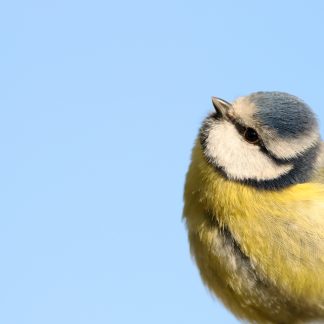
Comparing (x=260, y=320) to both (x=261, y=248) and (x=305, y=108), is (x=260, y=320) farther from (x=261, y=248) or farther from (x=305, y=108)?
(x=305, y=108)

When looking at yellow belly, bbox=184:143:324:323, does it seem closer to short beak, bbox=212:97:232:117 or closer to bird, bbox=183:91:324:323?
bird, bbox=183:91:324:323

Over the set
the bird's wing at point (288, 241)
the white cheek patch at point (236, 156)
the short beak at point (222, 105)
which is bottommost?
the bird's wing at point (288, 241)

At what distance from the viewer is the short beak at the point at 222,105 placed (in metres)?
3.54

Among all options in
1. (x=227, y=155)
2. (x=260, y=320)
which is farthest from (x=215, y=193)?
(x=260, y=320)

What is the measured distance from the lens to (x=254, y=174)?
350 cm

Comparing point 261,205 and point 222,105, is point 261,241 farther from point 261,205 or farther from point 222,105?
point 222,105

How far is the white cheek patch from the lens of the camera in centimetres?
347

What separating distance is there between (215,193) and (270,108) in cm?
50

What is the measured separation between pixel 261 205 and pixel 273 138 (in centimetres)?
33

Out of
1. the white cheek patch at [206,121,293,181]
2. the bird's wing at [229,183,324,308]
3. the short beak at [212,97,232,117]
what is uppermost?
the short beak at [212,97,232,117]

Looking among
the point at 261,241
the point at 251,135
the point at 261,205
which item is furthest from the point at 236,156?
the point at 261,241

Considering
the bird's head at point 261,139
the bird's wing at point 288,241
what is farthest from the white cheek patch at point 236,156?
the bird's wing at point 288,241

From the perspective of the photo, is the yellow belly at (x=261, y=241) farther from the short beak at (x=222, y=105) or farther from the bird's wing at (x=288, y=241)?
the short beak at (x=222, y=105)

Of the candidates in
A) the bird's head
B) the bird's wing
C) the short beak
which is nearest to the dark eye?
the bird's head
